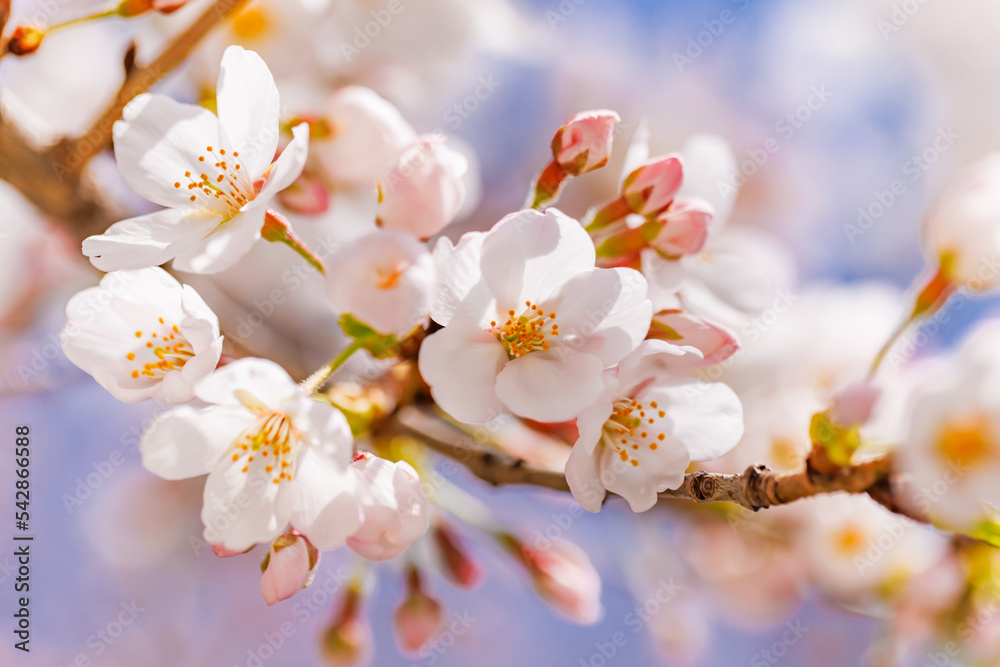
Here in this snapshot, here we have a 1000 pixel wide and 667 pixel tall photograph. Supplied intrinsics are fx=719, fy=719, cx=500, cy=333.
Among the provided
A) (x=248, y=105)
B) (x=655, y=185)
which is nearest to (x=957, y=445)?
(x=655, y=185)

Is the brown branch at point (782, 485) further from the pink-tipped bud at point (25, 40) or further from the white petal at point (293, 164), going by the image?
the pink-tipped bud at point (25, 40)

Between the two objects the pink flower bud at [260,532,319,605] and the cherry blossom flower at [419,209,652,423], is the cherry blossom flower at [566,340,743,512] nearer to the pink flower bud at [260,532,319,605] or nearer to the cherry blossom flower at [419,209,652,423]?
the cherry blossom flower at [419,209,652,423]

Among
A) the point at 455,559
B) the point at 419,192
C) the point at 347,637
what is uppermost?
the point at 419,192

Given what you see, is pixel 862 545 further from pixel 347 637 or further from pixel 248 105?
pixel 248 105

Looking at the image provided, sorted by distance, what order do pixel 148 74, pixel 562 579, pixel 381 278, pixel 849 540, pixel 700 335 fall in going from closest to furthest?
pixel 381 278, pixel 700 335, pixel 148 74, pixel 562 579, pixel 849 540

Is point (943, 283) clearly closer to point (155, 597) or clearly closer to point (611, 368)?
point (611, 368)

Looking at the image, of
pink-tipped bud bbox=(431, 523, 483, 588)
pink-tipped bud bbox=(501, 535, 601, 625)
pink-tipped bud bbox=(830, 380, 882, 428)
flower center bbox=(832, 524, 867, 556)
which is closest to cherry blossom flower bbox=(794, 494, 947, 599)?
flower center bbox=(832, 524, 867, 556)

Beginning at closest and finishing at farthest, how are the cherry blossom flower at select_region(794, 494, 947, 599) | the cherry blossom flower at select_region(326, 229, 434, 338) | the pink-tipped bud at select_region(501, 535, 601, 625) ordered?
the cherry blossom flower at select_region(326, 229, 434, 338) < the pink-tipped bud at select_region(501, 535, 601, 625) < the cherry blossom flower at select_region(794, 494, 947, 599)
